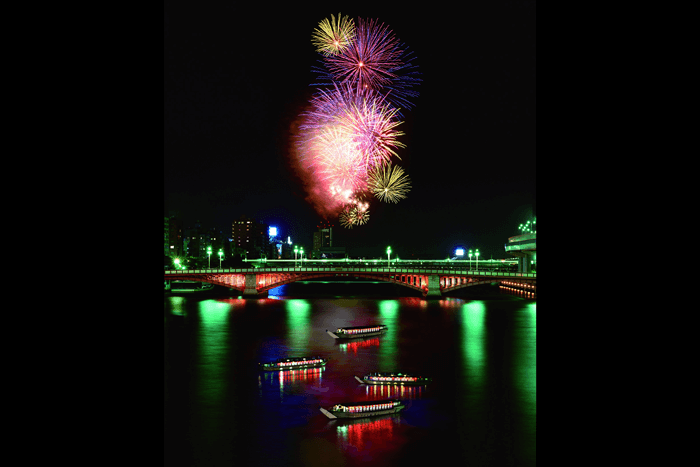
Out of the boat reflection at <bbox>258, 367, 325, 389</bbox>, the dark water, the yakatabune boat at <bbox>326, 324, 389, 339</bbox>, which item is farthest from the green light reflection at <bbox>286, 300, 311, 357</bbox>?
the boat reflection at <bbox>258, 367, 325, 389</bbox>

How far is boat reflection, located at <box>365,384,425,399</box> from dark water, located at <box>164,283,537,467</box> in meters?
0.11

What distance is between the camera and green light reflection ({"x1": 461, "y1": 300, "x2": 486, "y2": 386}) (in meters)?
34.6

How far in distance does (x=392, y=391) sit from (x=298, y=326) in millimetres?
23555

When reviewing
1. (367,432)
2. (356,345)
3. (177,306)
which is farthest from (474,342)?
(177,306)

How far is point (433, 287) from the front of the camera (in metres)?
73.2

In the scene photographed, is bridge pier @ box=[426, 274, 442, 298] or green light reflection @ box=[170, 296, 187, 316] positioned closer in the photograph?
green light reflection @ box=[170, 296, 187, 316]

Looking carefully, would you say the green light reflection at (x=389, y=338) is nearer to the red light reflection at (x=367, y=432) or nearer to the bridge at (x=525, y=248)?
the red light reflection at (x=367, y=432)

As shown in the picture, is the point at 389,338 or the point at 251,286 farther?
the point at 251,286

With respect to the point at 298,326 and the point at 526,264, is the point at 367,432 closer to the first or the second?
the point at 298,326

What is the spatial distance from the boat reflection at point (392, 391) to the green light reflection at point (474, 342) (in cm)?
396

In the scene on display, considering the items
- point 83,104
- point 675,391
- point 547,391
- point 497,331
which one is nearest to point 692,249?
point 675,391

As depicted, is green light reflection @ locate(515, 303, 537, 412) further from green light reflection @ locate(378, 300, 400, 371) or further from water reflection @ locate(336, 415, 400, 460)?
green light reflection @ locate(378, 300, 400, 371)

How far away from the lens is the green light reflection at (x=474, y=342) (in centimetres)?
3456

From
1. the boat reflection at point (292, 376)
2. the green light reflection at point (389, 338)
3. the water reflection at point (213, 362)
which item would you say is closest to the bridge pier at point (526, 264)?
the green light reflection at point (389, 338)
